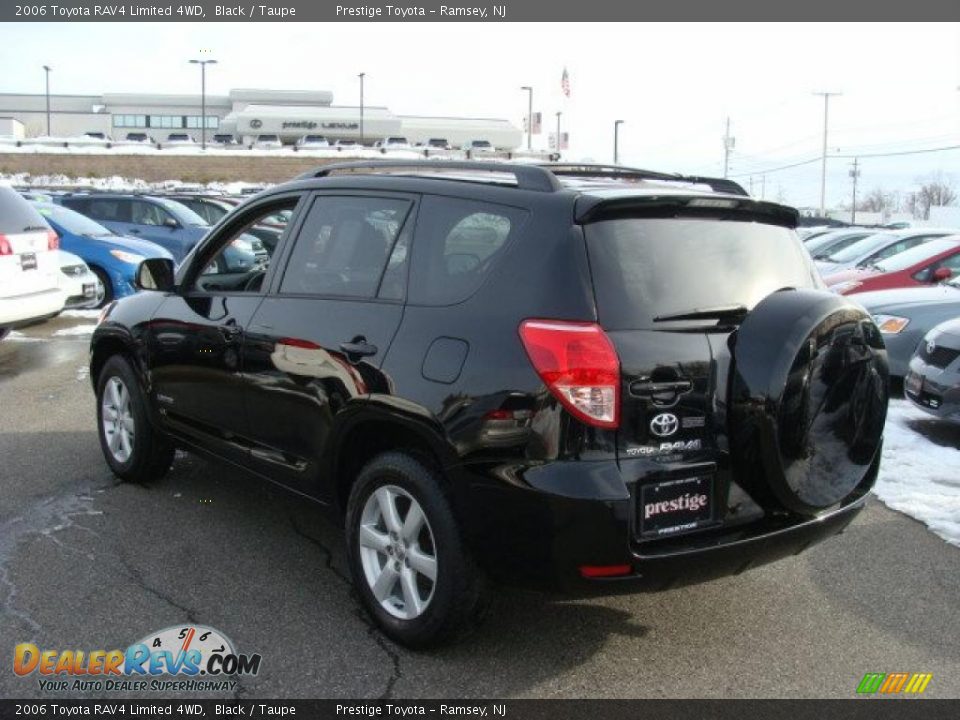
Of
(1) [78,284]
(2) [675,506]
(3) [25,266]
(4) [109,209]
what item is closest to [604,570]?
(2) [675,506]

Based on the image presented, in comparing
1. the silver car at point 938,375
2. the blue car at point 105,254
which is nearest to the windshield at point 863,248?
the silver car at point 938,375

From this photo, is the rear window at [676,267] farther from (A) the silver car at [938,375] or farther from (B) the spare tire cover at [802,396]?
(A) the silver car at [938,375]

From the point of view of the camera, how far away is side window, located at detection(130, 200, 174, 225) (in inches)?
679

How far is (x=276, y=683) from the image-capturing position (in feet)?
10.9

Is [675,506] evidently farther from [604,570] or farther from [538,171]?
[538,171]

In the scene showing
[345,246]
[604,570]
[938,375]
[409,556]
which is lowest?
Answer: [409,556]

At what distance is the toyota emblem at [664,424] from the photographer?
10.3 ft

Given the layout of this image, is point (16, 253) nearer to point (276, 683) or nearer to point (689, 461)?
point (276, 683)

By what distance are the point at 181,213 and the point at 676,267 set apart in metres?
15.8

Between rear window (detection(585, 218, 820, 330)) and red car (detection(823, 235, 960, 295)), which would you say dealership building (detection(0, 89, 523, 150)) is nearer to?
red car (detection(823, 235, 960, 295))

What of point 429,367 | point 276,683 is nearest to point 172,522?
point 276,683

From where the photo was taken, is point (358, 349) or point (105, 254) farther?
point (105, 254)

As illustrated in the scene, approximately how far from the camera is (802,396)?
331cm

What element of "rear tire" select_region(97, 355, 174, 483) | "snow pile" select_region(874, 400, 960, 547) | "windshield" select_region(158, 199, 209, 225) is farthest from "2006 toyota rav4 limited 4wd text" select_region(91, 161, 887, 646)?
"windshield" select_region(158, 199, 209, 225)
